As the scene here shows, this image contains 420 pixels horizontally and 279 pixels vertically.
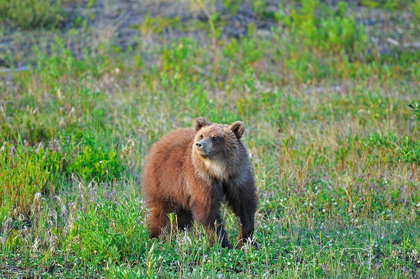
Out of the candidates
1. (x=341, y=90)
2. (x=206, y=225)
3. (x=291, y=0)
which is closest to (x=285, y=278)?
(x=206, y=225)

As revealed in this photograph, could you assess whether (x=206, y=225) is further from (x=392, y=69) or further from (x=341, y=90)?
(x=392, y=69)

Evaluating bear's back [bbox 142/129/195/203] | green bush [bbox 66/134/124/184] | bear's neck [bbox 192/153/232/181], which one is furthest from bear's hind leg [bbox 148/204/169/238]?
green bush [bbox 66/134/124/184]

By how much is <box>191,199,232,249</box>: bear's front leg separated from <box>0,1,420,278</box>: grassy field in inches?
5.9

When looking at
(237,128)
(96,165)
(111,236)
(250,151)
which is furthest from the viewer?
(250,151)

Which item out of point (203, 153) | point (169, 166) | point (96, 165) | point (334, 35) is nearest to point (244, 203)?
point (203, 153)

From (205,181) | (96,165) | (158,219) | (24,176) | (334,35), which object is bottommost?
(158,219)

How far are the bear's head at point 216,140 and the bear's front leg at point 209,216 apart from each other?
0.45m

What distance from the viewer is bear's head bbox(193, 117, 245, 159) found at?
5.54 m

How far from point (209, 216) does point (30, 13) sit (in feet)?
28.6

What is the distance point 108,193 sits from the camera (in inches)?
275

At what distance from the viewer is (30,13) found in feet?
41.5

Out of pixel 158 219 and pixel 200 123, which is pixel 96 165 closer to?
pixel 158 219

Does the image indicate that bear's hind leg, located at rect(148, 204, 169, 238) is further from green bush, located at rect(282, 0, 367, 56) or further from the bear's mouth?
green bush, located at rect(282, 0, 367, 56)

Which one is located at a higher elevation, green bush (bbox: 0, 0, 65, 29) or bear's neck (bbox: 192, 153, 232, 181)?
green bush (bbox: 0, 0, 65, 29)
